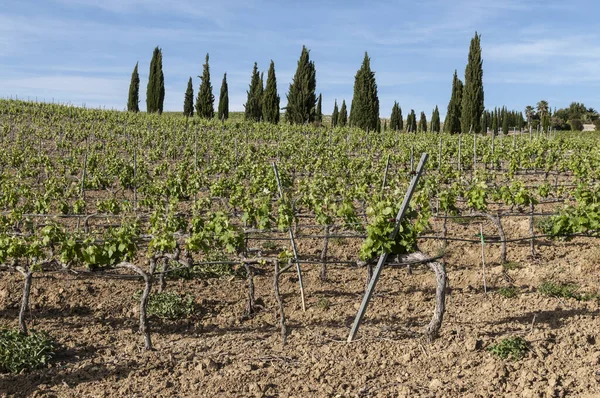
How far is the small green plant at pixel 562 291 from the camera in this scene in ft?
26.3

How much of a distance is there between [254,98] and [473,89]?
17521 mm

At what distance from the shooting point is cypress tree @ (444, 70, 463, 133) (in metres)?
42.9

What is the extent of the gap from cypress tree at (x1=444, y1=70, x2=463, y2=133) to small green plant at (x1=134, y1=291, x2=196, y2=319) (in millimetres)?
37742

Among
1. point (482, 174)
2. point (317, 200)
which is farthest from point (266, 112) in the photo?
point (317, 200)

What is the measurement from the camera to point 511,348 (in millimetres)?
6059

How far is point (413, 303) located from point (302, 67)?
34.4 meters

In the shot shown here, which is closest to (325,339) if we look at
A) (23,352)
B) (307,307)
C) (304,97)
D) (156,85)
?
(307,307)

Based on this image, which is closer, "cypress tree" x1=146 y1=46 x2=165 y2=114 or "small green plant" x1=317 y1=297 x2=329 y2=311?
"small green plant" x1=317 y1=297 x2=329 y2=311

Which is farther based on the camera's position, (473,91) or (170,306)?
(473,91)

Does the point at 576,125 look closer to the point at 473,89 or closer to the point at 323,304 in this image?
the point at 473,89

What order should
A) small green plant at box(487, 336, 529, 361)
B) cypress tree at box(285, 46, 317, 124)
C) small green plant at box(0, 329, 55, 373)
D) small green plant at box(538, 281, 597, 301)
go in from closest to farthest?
small green plant at box(487, 336, 529, 361), small green plant at box(0, 329, 55, 373), small green plant at box(538, 281, 597, 301), cypress tree at box(285, 46, 317, 124)

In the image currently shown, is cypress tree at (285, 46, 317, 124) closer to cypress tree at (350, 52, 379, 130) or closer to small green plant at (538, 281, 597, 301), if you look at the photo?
cypress tree at (350, 52, 379, 130)

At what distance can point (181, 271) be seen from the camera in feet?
31.3

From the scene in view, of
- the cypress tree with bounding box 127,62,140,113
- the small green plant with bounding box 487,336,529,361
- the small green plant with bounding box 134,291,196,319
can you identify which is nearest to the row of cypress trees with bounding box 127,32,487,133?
the cypress tree with bounding box 127,62,140,113
